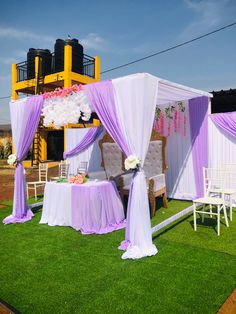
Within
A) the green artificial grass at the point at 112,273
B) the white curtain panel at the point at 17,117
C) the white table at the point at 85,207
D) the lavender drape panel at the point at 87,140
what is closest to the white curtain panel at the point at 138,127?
the green artificial grass at the point at 112,273

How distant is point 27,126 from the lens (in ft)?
18.6

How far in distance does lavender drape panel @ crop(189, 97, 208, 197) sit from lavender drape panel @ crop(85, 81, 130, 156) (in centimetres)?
286

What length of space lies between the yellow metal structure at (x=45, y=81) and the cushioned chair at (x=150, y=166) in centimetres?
620

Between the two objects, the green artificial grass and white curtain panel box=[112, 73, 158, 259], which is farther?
white curtain panel box=[112, 73, 158, 259]

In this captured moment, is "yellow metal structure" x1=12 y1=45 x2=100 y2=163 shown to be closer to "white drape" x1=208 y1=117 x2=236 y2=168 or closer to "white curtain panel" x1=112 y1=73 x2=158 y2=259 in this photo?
"white drape" x1=208 y1=117 x2=236 y2=168

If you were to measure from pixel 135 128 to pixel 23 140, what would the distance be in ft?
9.12

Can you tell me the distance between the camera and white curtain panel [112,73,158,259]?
3943mm

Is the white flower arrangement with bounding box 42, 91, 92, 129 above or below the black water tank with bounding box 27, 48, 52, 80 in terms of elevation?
below

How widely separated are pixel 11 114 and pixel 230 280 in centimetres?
507

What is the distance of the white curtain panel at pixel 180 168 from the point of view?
22.5 ft

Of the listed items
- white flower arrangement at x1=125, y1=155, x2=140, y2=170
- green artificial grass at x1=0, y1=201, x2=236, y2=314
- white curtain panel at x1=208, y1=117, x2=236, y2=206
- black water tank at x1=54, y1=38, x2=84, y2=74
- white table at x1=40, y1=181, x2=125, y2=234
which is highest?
black water tank at x1=54, y1=38, x2=84, y2=74

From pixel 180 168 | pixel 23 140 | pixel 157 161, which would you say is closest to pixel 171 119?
pixel 157 161

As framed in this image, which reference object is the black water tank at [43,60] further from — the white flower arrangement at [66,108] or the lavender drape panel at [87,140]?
the white flower arrangement at [66,108]

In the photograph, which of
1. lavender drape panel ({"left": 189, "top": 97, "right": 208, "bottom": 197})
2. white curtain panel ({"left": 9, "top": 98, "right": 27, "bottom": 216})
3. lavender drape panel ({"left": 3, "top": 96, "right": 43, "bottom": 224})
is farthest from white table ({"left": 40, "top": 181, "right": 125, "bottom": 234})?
lavender drape panel ({"left": 189, "top": 97, "right": 208, "bottom": 197})
